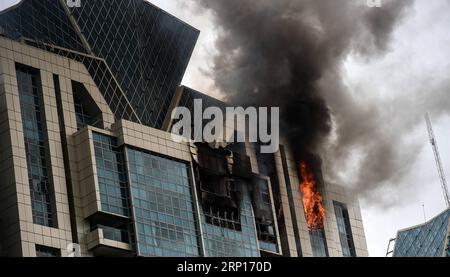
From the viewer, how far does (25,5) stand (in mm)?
165500

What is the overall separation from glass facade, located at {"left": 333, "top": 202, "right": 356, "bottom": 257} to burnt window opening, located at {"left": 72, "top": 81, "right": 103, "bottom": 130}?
126ft

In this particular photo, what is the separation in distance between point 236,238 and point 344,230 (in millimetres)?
24267

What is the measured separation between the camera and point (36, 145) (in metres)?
152

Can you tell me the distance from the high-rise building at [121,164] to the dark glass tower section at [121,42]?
19cm

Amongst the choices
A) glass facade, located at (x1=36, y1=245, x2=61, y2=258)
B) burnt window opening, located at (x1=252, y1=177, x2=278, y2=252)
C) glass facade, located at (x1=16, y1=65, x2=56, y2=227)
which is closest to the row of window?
glass facade, located at (x1=16, y1=65, x2=56, y2=227)

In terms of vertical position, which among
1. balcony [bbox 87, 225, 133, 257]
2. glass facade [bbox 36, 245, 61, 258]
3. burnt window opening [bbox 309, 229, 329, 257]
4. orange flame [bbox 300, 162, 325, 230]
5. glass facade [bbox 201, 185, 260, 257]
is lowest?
glass facade [bbox 36, 245, 61, 258]

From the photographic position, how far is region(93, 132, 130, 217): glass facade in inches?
6009

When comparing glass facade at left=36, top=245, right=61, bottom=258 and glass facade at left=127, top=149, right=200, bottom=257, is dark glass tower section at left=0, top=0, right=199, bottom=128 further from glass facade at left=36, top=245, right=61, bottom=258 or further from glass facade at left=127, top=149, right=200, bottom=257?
glass facade at left=36, top=245, right=61, bottom=258

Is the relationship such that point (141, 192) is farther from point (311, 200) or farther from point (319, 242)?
point (319, 242)

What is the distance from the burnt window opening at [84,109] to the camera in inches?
6358

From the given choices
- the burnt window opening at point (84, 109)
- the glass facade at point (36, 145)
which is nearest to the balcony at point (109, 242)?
the glass facade at point (36, 145)

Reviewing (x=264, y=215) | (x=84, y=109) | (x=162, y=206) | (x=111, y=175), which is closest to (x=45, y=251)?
(x=111, y=175)
